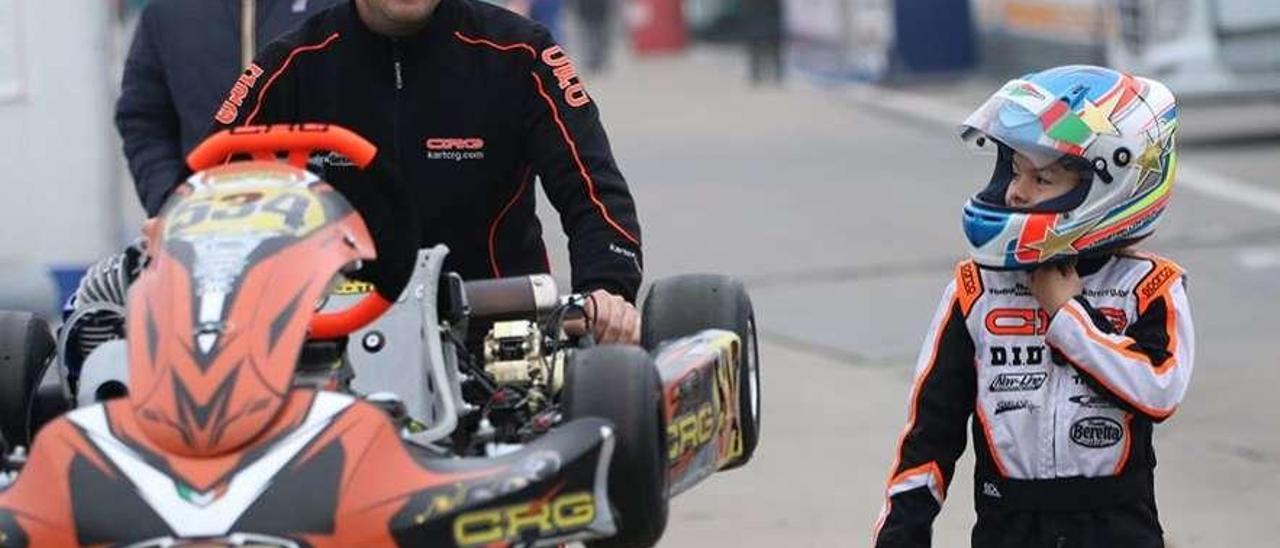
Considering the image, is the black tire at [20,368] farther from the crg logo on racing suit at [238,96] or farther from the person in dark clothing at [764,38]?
the person in dark clothing at [764,38]

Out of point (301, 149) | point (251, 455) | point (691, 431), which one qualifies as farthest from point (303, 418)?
point (691, 431)

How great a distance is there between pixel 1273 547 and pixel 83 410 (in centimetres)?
434

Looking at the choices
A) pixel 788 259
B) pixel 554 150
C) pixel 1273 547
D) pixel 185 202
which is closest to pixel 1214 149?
pixel 788 259

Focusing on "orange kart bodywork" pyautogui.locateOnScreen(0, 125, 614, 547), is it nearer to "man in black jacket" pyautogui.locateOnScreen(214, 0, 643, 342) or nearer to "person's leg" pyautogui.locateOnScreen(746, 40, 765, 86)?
"man in black jacket" pyautogui.locateOnScreen(214, 0, 643, 342)

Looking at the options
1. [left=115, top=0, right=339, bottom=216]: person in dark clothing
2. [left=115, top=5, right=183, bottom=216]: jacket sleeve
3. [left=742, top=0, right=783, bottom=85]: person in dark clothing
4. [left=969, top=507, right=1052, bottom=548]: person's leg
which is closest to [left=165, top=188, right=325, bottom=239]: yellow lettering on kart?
[left=969, top=507, right=1052, bottom=548]: person's leg

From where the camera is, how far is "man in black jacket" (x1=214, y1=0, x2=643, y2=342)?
249 inches

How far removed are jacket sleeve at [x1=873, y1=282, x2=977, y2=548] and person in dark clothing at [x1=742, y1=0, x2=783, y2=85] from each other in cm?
2278

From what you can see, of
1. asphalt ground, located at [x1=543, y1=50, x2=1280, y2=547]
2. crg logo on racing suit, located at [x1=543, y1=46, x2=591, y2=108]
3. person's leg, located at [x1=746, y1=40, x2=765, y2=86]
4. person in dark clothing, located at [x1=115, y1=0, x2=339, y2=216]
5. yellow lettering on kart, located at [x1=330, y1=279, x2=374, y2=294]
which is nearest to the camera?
yellow lettering on kart, located at [x1=330, y1=279, x2=374, y2=294]

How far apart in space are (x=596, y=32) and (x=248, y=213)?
91.9 ft

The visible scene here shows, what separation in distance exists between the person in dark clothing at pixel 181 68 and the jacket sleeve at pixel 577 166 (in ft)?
6.40

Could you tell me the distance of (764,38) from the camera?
28766 millimetres

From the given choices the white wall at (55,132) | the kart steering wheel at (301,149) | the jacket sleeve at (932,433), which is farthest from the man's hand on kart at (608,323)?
the white wall at (55,132)

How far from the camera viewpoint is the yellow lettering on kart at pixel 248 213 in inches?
199

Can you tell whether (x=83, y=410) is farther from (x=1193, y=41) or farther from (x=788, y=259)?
(x=1193, y=41)
